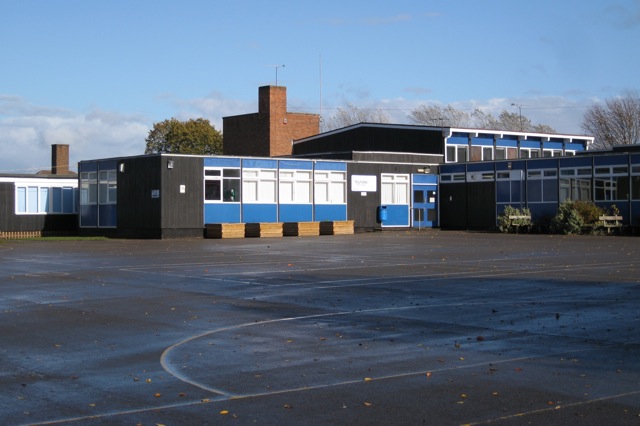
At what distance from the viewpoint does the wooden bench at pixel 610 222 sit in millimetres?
43156

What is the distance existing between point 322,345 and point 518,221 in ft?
123

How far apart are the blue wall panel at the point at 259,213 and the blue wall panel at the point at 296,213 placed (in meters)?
0.46

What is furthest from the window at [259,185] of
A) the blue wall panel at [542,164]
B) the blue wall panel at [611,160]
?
the blue wall panel at [611,160]

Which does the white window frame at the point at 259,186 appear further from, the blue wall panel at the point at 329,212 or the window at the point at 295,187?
the blue wall panel at the point at 329,212

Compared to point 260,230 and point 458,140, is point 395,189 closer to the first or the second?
point 458,140

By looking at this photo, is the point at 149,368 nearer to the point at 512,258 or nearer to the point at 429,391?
the point at 429,391

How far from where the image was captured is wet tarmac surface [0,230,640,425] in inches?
308

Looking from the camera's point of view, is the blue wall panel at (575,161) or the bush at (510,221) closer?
the blue wall panel at (575,161)

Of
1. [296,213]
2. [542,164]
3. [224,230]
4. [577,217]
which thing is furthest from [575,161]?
[224,230]

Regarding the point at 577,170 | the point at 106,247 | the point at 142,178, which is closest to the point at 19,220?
the point at 142,178

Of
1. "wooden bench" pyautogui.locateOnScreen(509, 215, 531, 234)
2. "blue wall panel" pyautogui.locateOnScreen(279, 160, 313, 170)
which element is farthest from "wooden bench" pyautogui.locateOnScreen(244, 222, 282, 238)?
"wooden bench" pyautogui.locateOnScreen(509, 215, 531, 234)

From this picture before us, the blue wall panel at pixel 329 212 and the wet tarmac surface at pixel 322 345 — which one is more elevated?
the blue wall panel at pixel 329 212

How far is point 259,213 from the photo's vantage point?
4509 centimetres

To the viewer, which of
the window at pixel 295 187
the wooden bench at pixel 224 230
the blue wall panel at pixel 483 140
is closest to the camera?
the wooden bench at pixel 224 230
